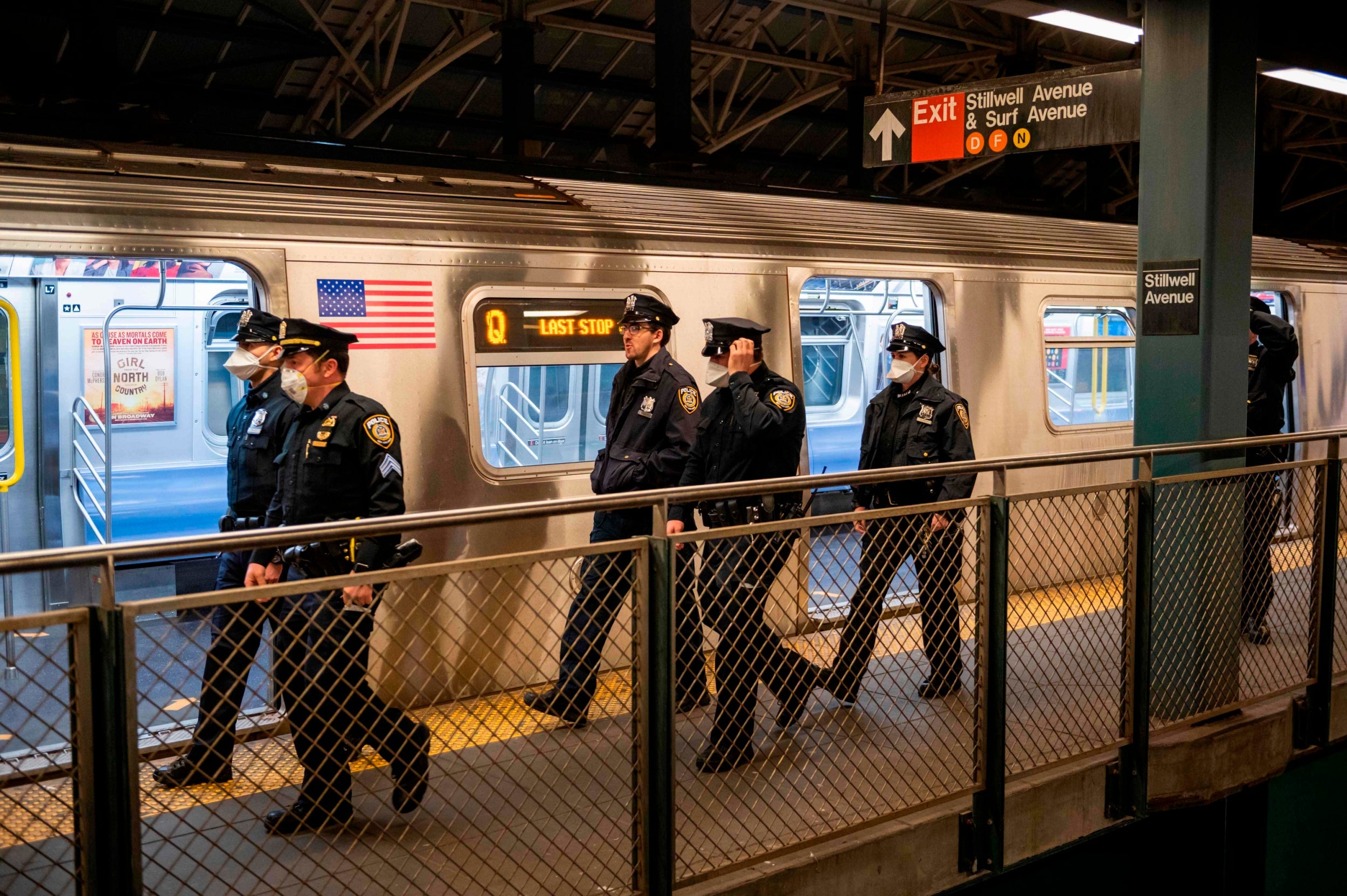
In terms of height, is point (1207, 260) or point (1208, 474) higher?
point (1207, 260)

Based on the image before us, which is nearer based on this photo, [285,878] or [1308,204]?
[285,878]

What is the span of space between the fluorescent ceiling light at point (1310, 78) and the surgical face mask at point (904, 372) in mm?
2444

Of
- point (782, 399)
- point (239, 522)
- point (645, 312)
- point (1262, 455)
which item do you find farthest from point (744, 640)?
point (1262, 455)

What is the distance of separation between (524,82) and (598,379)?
22.9 ft

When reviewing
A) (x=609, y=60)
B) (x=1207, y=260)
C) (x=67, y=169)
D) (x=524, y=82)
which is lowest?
(x=1207, y=260)

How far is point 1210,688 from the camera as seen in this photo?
189 inches

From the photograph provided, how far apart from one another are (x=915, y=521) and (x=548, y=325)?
6.89 feet

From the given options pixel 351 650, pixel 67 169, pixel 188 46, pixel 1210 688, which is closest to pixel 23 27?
pixel 188 46

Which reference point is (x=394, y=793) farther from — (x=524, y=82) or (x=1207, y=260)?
(x=524, y=82)

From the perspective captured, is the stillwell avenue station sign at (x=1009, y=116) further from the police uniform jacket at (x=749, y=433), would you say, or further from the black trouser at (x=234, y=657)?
the black trouser at (x=234, y=657)

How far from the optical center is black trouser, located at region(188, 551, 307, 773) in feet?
8.24

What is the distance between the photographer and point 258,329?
14.5 ft

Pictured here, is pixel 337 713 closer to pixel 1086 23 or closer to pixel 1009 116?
pixel 1086 23

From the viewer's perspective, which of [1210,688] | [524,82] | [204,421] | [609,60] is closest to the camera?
[1210,688]
